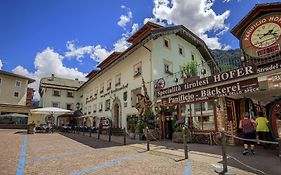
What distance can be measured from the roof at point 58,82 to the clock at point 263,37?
3488 centimetres

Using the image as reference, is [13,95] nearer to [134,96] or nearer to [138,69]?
[134,96]

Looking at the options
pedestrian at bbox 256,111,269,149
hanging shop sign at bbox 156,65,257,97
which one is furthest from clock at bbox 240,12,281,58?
pedestrian at bbox 256,111,269,149

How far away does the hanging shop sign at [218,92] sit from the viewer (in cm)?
807

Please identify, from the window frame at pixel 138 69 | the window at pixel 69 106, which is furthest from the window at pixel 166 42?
the window at pixel 69 106

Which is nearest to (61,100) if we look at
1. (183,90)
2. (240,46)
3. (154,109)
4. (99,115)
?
(99,115)

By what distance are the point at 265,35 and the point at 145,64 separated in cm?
944

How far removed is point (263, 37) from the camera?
27.1ft

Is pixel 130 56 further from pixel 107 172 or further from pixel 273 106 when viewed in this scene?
pixel 107 172

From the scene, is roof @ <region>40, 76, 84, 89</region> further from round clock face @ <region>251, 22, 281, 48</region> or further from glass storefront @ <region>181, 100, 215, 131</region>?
round clock face @ <region>251, 22, 281, 48</region>

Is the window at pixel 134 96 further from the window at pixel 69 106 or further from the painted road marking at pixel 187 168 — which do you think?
the window at pixel 69 106

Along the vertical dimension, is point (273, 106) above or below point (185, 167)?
above

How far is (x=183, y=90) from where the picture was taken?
1104 centimetres

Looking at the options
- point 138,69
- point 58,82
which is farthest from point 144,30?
point 58,82

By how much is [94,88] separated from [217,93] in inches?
858
